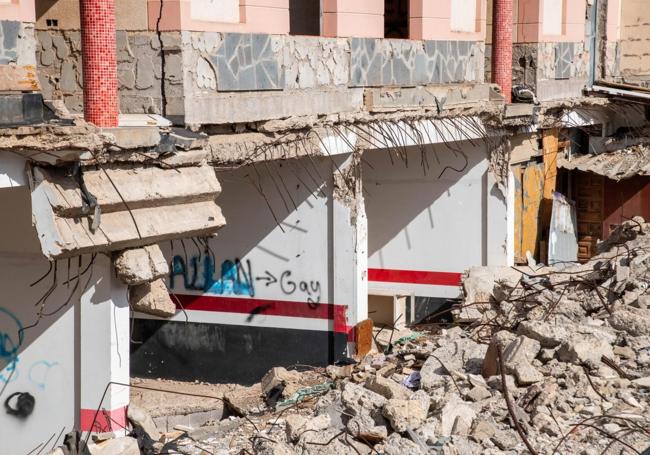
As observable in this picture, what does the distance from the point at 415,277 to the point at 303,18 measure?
159 inches

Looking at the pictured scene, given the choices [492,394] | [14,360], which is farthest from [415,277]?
[14,360]

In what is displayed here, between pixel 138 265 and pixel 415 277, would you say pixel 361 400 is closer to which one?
pixel 138 265

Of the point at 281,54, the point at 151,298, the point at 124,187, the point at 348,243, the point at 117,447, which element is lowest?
the point at 117,447

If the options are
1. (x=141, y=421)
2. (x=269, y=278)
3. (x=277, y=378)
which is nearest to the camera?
(x=141, y=421)

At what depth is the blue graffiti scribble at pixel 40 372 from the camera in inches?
366

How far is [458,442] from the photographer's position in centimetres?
792

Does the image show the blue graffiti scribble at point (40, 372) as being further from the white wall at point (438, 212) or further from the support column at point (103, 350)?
the white wall at point (438, 212)

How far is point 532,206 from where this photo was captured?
17141 millimetres

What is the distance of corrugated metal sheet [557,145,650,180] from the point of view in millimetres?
17406

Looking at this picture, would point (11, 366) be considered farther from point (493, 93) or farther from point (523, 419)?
point (493, 93)

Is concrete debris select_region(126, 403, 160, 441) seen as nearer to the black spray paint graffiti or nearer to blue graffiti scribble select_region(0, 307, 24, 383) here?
blue graffiti scribble select_region(0, 307, 24, 383)

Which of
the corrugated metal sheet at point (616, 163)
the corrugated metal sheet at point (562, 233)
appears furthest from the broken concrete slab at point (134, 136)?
the corrugated metal sheet at point (616, 163)

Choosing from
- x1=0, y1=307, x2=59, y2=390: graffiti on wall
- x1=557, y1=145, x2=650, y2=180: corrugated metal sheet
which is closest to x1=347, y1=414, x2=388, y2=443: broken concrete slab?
x1=0, y1=307, x2=59, y2=390: graffiti on wall

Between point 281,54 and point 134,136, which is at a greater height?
point 281,54
